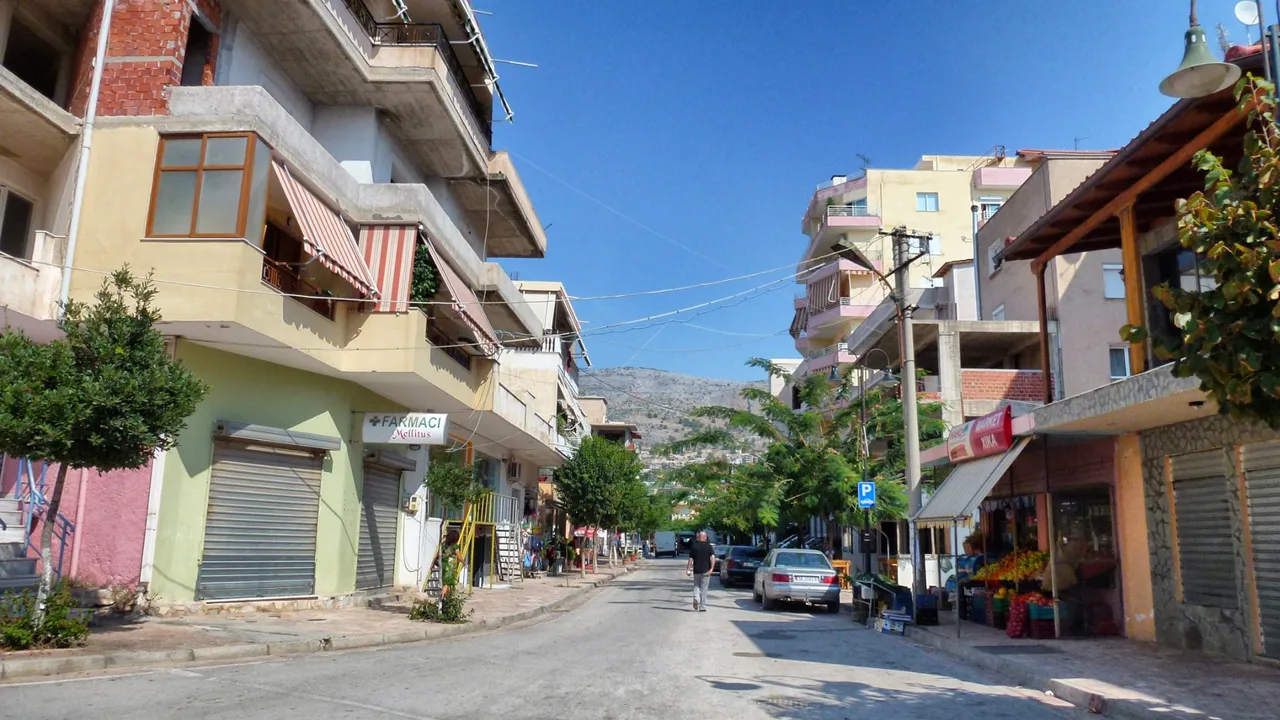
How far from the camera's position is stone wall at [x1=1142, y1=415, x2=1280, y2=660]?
37.2 feet

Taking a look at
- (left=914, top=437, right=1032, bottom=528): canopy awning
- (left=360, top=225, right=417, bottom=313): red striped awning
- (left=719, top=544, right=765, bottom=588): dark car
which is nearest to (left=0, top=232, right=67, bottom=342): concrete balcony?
(left=360, top=225, right=417, bottom=313): red striped awning

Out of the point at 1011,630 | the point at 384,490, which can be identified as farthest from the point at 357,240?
the point at 1011,630

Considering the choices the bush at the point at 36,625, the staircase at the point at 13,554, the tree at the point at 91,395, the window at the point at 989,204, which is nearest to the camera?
the bush at the point at 36,625

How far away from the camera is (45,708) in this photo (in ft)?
23.2

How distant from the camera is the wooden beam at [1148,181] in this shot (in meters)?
11.2

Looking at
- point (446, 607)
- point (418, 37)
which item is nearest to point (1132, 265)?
point (446, 607)

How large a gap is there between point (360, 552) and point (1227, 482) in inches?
628

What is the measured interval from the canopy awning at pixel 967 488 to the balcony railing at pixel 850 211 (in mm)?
38380

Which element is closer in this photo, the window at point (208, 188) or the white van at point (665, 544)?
the window at point (208, 188)

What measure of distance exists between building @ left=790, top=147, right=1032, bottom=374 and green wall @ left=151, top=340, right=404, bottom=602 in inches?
1382

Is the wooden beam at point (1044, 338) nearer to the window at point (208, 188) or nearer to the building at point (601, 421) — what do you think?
the window at point (208, 188)

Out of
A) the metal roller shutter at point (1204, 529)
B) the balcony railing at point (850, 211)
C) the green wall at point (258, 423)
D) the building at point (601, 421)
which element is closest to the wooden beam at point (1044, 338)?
the metal roller shutter at point (1204, 529)

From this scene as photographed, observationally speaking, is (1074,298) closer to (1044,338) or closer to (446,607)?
(1044,338)

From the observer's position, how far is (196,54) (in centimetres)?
1557
